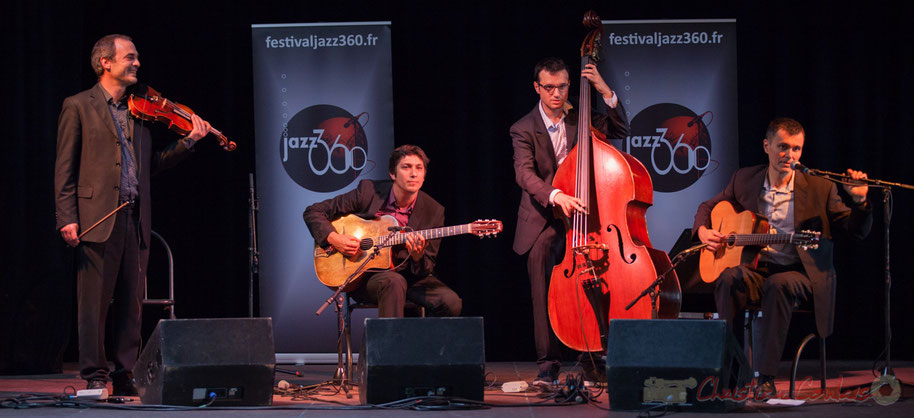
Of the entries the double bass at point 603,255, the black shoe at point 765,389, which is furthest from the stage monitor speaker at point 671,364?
the double bass at point 603,255

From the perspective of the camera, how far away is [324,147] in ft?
19.3

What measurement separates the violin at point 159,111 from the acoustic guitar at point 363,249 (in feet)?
2.86

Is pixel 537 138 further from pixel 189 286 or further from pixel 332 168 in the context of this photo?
pixel 189 286

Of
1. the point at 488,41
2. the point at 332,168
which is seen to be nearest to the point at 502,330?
the point at 332,168

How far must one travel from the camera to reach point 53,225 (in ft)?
19.1

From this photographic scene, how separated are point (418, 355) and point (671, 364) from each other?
3.22 ft

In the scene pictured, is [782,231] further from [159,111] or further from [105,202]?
[105,202]

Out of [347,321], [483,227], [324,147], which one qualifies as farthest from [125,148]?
[483,227]

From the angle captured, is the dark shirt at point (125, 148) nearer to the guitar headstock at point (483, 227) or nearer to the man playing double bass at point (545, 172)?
the guitar headstock at point (483, 227)

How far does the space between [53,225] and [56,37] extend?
1.22 meters

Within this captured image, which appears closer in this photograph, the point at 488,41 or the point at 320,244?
the point at 320,244

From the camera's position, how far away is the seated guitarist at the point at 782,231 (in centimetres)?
427

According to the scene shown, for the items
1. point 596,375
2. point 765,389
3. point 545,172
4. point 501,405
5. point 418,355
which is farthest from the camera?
point 545,172

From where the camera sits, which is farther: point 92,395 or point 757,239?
point 757,239
